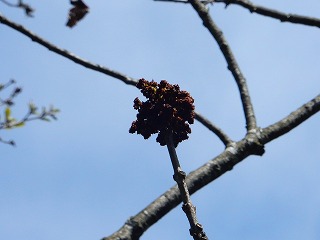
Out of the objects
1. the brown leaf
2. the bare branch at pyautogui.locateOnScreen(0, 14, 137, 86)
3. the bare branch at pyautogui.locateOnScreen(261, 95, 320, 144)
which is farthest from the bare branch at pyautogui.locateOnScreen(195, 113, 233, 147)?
the brown leaf

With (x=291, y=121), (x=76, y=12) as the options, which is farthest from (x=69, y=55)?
(x=291, y=121)

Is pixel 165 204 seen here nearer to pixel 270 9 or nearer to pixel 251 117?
pixel 251 117

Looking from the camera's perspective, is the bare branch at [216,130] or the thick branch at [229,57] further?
the thick branch at [229,57]

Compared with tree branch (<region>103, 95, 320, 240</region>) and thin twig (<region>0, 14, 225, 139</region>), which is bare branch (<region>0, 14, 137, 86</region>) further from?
tree branch (<region>103, 95, 320, 240</region>)

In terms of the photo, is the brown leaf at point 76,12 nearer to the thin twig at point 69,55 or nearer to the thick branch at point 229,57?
the thin twig at point 69,55

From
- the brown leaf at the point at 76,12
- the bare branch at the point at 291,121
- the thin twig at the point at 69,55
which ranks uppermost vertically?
the brown leaf at the point at 76,12

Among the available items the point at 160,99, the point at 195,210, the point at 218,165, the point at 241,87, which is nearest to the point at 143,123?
the point at 160,99

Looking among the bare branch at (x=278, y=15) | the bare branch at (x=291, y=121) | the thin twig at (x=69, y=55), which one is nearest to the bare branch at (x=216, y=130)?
the thin twig at (x=69, y=55)

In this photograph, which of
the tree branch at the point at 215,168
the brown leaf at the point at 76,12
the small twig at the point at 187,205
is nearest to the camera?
the small twig at the point at 187,205
